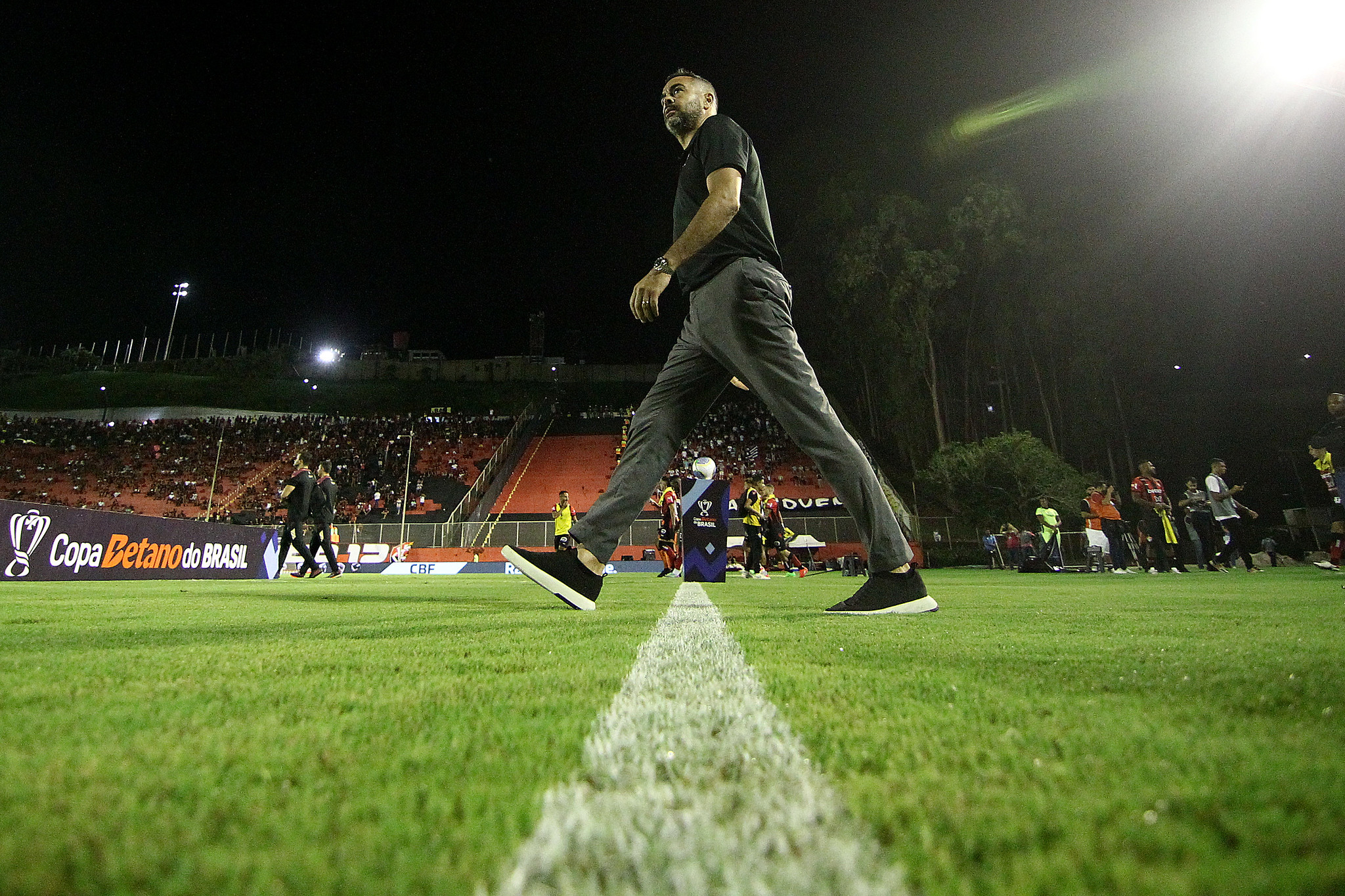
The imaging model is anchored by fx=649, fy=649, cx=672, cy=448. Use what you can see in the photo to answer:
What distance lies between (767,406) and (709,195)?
103cm

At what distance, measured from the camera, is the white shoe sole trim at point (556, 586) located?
317cm

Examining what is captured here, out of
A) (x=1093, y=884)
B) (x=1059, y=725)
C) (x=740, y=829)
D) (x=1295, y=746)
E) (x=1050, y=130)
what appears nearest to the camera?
(x=1093, y=884)

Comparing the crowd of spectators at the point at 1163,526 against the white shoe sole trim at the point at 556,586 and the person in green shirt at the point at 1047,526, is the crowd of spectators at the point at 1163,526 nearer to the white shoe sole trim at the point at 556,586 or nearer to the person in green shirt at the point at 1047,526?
the person in green shirt at the point at 1047,526

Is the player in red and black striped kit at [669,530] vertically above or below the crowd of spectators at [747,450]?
below

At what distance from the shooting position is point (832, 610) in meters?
3.08

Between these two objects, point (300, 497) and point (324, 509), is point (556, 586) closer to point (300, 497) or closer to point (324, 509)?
point (300, 497)

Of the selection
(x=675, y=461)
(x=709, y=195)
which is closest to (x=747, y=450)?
(x=675, y=461)

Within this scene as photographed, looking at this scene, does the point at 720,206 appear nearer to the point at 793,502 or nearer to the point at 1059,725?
the point at 1059,725

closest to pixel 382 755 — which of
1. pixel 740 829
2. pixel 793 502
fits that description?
pixel 740 829

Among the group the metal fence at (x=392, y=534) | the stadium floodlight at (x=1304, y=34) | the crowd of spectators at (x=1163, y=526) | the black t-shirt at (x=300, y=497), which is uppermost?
the stadium floodlight at (x=1304, y=34)

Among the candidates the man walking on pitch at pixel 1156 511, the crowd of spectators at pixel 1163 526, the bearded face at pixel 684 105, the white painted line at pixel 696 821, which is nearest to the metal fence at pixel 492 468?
the crowd of spectators at pixel 1163 526

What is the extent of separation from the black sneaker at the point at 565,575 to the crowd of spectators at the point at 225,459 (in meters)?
25.1

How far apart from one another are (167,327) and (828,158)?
5152 cm

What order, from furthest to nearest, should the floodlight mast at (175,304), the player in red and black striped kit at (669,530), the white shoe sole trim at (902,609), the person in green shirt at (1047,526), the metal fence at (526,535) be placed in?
the floodlight mast at (175,304), the metal fence at (526,535), the person in green shirt at (1047,526), the player in red and black striped kit at (669,530), the white shoe sole trim at (902,609)
